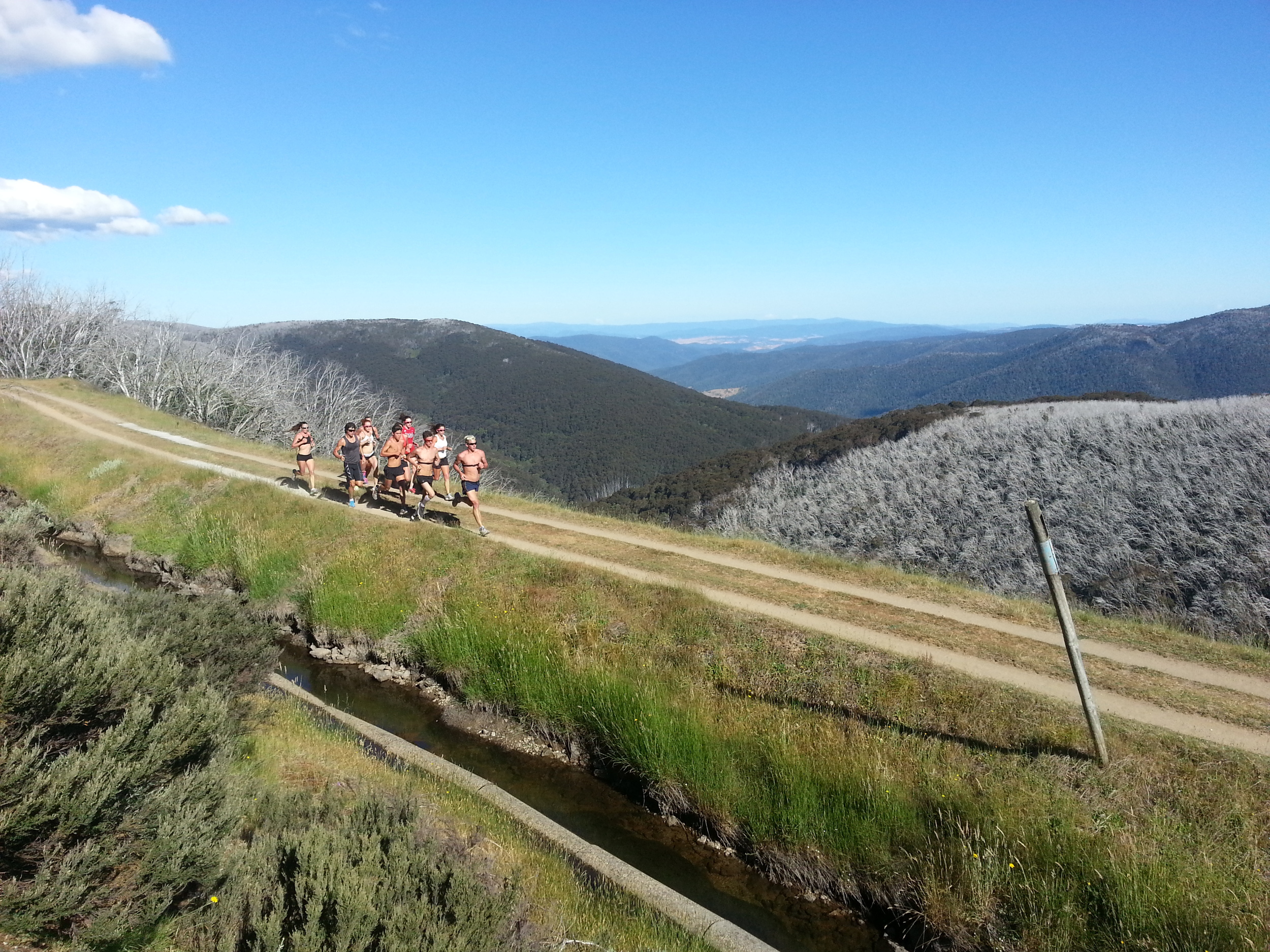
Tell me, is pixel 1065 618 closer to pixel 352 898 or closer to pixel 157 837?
pixel 352 898

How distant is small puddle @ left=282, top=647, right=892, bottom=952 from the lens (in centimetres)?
633

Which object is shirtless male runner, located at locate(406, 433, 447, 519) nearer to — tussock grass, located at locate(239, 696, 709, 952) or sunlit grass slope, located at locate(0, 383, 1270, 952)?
sunlit grass slope, located at locate(0, 383, 1270, 952)

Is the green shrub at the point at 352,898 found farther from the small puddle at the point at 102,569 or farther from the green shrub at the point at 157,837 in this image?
the small puddle at the point at 102,569

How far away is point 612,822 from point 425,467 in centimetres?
985

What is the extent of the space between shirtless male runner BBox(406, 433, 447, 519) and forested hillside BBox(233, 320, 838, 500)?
6640cm

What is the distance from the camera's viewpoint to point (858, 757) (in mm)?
7125

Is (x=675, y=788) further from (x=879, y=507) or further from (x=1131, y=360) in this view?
(x=1131, y=360)

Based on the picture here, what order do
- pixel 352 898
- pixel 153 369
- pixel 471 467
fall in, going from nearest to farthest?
pixel 352 898 < pixel 471 467 < pixel 153 369

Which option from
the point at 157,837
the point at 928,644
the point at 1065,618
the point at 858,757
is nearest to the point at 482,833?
the point at 157,837

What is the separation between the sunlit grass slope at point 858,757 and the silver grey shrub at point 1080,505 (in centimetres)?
726

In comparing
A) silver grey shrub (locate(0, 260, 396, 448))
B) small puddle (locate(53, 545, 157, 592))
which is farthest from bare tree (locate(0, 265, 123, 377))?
small puddle (locate(53, 545, 157, 592))

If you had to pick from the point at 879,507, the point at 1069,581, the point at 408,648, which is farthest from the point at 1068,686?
the point at 879,507

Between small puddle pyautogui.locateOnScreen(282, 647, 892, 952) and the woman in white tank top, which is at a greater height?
the woman in white tank top

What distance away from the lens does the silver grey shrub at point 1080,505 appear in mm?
20922
